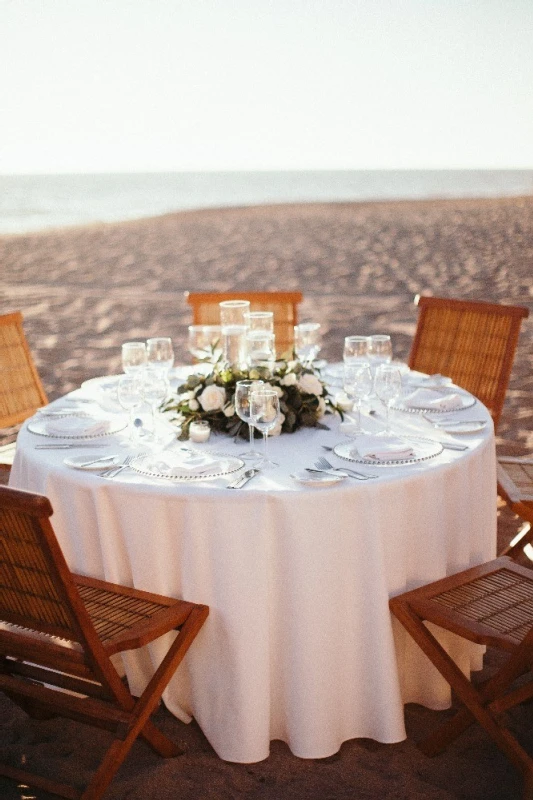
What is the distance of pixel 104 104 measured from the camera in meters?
47.5

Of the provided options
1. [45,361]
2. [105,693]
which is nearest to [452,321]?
[105,693]

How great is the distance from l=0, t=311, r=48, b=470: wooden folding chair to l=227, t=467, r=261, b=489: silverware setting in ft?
7.42

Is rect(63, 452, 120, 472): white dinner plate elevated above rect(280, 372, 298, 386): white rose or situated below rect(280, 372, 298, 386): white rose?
below

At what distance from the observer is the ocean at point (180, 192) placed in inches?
1459

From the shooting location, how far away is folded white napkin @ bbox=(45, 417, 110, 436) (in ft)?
9.53

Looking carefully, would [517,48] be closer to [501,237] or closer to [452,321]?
[501,237]

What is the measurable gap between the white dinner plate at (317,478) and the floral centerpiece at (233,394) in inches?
17.5

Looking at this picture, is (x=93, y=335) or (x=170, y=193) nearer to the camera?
(x=93, y=335)

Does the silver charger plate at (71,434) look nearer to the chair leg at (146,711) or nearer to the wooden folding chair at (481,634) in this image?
the chair leg at (146,711)


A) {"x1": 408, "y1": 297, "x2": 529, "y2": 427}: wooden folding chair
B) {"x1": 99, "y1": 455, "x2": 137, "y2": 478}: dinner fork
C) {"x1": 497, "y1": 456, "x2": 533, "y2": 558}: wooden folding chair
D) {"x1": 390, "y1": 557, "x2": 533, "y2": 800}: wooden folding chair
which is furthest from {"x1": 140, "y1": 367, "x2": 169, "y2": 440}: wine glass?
{"x1": 408, "y1": 297, "x2": 529, "y2": 427}: wooden folding chair

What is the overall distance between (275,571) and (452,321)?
2650mm

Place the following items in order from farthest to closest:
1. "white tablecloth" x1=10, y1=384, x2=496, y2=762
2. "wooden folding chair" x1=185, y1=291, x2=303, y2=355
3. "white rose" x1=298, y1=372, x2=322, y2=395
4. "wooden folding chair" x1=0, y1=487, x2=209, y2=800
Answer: "wooden folding chair" x1=185, y1=291, x2=303, y2=355 → "white rose" x1=298, y1=372, x2=322, y2=395 → "white tablecloth" x1=10, y1=384, x2=496, y2=762 → "wooden folding chair" x1=0, y1=487, x2=209, y2=800

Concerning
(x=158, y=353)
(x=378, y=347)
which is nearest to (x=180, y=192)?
(x=158, y=353)

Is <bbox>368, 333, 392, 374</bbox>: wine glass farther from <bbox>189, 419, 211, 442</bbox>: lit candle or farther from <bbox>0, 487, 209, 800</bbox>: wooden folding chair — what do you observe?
<bbox>0, 487, 209, 800</bbox>: wooden folding chair
